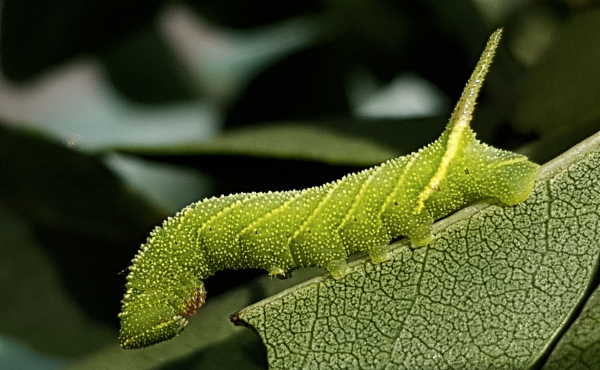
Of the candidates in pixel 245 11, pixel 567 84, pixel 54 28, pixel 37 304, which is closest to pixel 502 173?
pixel 567 84

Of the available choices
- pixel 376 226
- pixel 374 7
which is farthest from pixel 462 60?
pixel 376 226

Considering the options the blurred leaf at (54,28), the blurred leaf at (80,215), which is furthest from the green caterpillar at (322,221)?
the blurred leaf at (54,28)

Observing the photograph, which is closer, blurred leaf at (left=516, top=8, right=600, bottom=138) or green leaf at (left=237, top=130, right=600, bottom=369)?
green leaf at (left=237, top=130, right=600, bottom=369)

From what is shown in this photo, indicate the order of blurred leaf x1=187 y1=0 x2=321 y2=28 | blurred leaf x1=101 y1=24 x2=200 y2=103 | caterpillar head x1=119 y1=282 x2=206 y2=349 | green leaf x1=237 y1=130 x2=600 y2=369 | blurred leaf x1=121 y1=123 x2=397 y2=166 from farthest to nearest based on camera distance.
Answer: blurred leaf x1=101 y1=24 x2=200 y2=103 < blurred leaf x1=187 y1=0 x2=321 y2=28 < blurred leaf x1=121 y1=123 x2=397 y2=166 < caterpillar head x1=119 y1=282 x2=206 y2=349 < green leaf x1=237 y1=130 x2=600 y2=369

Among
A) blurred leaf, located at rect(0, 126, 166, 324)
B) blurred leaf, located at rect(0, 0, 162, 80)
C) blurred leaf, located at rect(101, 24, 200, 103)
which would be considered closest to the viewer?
blurred leaf, located at rect(0, 126, 166, 324)

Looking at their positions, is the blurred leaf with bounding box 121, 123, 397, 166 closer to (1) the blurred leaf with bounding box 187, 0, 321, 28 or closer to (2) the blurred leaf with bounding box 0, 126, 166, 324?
(2) the blurred leaf with bounding box 0, 126, 166, 324

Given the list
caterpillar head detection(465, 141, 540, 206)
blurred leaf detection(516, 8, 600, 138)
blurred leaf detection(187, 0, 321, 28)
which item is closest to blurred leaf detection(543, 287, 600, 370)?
caterpillar head detection(465, 141, 540, 206)

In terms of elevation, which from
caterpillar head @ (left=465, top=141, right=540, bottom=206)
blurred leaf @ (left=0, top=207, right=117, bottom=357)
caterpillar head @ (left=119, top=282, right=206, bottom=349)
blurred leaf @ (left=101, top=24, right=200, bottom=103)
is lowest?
blurred leaf @ (left=0, top=207, right=117, bottom=357)

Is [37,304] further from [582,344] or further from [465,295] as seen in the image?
[582,344]
